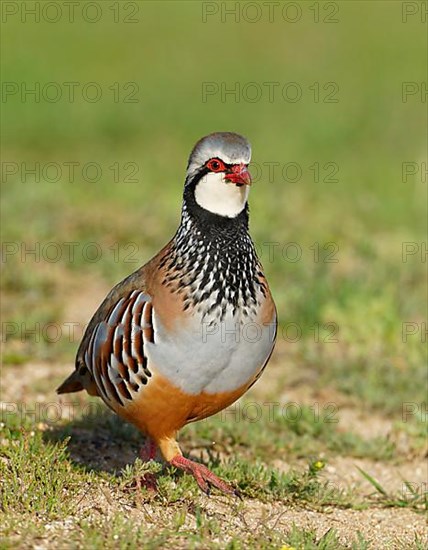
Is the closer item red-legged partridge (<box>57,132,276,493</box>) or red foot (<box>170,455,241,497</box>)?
red-legged partridge (<box>57,132,276,493</box>)

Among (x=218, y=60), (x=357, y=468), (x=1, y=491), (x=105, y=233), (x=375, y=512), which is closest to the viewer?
(x=1, y=491)

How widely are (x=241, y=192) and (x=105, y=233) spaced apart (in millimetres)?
4102

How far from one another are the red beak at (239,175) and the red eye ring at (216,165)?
0.10ft

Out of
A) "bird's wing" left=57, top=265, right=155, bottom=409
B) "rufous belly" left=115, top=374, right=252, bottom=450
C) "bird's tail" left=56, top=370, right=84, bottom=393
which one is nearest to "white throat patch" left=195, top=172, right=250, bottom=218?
"bird's wing" left=57, top=265, right=155, bottom=409

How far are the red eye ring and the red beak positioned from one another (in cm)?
3

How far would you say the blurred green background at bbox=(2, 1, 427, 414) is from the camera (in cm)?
692

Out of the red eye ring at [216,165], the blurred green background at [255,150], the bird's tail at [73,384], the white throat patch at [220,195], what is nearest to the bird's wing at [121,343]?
the bird's tail at [73,384]

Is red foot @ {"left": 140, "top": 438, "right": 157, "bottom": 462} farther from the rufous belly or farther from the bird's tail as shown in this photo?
the bird's tail

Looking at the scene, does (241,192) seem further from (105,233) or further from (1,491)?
(105,233)

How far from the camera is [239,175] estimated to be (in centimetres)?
405

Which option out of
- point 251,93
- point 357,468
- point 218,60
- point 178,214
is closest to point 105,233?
point 178,214

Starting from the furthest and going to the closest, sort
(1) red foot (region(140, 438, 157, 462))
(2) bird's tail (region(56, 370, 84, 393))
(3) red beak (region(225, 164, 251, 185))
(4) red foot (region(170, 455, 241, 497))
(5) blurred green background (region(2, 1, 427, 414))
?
1. (5) blurred green background (region(2, 1, 427, 414))
2. (2) bird's tail (region(56, 370, 84, 393))
3. (1) red foot (region(140, 438, 157, 462))
4. (4) red foot (region(170, 455, 241, 497))
5. (3) red beak (region(225, 164, 251, 185))

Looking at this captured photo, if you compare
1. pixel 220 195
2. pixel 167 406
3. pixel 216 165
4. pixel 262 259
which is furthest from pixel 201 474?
pixel 262 259

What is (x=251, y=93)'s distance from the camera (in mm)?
13680
